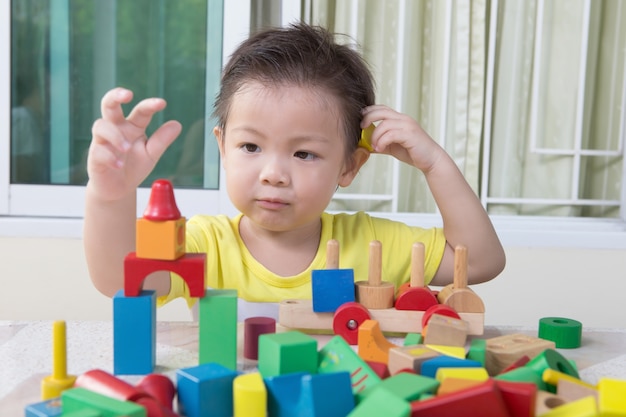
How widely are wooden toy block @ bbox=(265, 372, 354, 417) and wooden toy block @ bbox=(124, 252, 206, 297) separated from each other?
0.13 meters

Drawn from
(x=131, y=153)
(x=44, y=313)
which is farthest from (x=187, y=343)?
(x=44, y=313)

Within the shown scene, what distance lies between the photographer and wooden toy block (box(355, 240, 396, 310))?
2.26 feet

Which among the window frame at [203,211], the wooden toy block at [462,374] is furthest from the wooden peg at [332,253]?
the window frame at [203,211]

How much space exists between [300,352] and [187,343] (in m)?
0.18

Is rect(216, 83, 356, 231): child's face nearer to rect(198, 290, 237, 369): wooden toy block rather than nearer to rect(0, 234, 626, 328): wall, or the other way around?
rect(198, 290, 237, 369): wooden toy block

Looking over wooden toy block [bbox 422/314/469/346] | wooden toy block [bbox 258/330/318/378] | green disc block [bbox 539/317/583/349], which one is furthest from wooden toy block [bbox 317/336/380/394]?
green disc block [bbox 539/317/583/349]

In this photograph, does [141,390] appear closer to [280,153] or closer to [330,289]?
[330,289]

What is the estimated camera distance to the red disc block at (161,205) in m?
0.57

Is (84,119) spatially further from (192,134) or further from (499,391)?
(499,391)

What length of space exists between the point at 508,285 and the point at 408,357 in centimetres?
119

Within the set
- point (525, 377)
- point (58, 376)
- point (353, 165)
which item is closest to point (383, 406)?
point (525, 377)

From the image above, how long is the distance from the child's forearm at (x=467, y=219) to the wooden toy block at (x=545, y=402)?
459 millimetres

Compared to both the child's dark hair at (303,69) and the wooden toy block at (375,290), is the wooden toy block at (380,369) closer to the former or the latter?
→ the wooden toy block at (375,290)

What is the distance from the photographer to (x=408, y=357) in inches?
21.3
